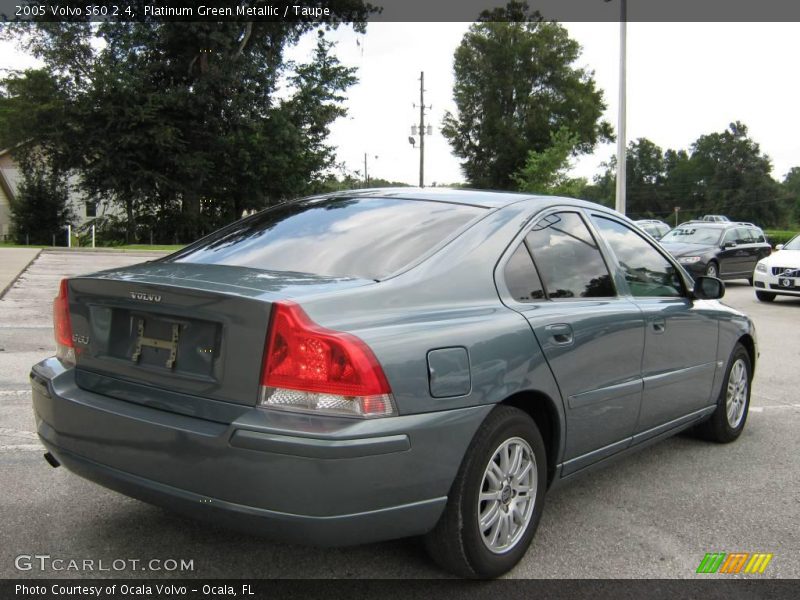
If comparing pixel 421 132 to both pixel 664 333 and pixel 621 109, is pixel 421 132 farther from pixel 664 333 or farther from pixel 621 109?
pixel 664 333

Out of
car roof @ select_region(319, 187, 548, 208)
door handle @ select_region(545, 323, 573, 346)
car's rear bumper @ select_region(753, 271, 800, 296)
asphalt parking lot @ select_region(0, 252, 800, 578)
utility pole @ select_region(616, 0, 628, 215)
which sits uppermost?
utility pole @ select_region(616, 0, 628, 215)

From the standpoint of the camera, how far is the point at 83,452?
2.97 metres

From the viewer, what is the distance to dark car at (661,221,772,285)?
17.9 meters

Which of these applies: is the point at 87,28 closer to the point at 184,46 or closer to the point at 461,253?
the point at 184,46

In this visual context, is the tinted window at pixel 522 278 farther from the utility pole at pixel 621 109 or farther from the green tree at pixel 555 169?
the green tree at pixel 555 169

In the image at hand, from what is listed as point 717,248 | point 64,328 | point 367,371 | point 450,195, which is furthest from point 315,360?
point 717,248

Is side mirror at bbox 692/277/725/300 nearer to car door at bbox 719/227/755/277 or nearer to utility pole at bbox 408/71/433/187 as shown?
car door at bbox 719/227/755/277

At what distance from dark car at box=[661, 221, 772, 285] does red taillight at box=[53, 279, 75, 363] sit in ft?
52.2

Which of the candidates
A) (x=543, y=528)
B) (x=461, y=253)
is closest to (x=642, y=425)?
(x=543, y=528)

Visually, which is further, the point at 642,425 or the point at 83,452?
the point at 642,425

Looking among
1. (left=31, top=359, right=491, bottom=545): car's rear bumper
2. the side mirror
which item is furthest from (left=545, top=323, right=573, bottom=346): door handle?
the side mirror

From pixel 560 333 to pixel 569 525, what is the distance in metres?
0.99

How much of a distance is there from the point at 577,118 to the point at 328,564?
60.8 meters

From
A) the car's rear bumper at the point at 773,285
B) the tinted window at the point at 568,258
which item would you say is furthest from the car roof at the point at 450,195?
the car's rear bumper at the point at 773,285
